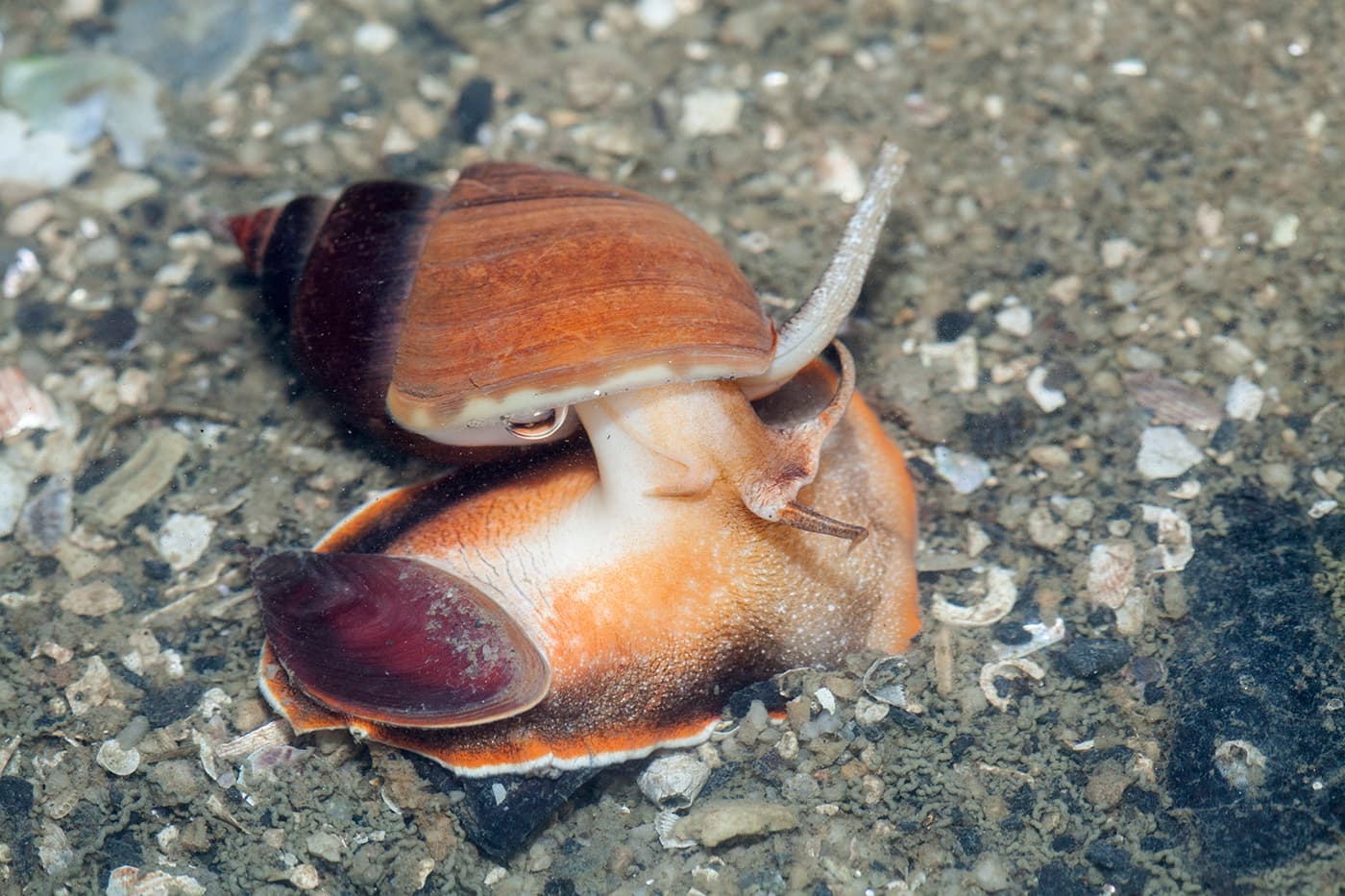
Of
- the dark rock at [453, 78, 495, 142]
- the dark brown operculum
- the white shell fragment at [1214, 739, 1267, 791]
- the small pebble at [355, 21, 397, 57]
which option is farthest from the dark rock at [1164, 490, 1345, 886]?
the small pebble at [355, 21, 397, 57]

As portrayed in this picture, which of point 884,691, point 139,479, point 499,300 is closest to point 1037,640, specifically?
point 884,691

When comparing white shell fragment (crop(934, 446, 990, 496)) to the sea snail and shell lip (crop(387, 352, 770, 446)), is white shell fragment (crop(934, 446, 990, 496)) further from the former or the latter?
shell lip (crop(387, 352, 770, 446))

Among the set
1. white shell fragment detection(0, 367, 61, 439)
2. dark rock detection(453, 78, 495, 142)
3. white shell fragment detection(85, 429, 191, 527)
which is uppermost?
dark rock detection(453, 78, 495, 142)

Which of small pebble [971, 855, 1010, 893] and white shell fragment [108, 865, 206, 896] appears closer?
small pebble [971, 855, 1010, 893]

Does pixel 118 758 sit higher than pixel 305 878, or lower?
higher

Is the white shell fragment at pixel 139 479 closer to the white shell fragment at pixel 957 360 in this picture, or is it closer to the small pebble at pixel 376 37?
the small pebble at pixel 376 37

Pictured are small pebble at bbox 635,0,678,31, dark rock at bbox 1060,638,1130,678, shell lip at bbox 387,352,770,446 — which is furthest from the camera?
small pebble at bbox 635,0,678,31

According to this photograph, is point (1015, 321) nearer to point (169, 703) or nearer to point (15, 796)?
point (169, 703)

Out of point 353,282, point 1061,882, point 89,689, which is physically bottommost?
point 1061,882
